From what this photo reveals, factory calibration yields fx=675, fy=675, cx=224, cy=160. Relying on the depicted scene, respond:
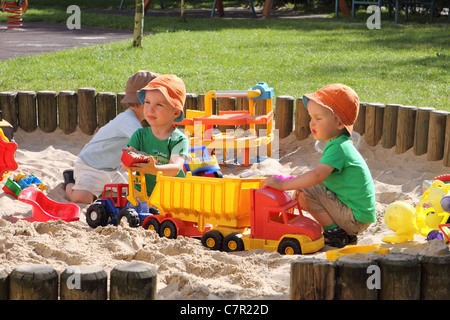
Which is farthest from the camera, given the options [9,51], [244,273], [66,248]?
[9,51]

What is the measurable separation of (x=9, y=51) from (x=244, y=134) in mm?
6684

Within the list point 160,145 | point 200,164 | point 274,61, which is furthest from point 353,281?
point 274,61

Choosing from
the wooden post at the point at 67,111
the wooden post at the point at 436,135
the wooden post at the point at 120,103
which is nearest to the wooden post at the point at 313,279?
the wooden post at the point at 436,135

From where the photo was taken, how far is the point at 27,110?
21.3 ft

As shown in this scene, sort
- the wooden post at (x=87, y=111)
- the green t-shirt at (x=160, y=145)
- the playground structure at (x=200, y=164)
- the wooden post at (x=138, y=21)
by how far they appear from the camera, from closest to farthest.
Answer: the green t-shirt at (x=160, y=145)
the playground structure at (x=200, y=164)
the wooden post at (x=87, y=111)
the wooden post at (x=138, y=21)

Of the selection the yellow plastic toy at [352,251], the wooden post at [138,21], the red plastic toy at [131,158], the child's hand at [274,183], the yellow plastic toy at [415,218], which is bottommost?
the yellow plastic toy at [352,251]

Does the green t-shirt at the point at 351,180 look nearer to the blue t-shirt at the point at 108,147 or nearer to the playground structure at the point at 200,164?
the playground structure at the point at 200,164

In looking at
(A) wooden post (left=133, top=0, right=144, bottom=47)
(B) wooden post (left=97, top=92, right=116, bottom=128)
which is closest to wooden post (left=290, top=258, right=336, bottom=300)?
(B) wooden post (left=97, top=92, right=116, bottom=128)

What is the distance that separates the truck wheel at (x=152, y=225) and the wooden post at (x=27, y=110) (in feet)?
9.46

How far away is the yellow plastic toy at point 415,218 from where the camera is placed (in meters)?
3.75

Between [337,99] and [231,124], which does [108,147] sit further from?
[337,99]
